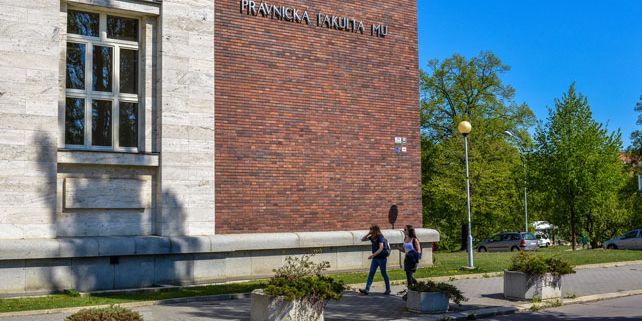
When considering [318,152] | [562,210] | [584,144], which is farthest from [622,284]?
A: [562,210]

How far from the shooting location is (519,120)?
51.1m

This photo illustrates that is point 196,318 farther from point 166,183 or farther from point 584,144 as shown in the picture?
point 584,144

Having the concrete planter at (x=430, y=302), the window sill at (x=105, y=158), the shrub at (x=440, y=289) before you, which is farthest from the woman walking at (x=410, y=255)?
the window sill at (x=105, y=158)

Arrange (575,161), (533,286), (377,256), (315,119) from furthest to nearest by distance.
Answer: (575,161), (315,119), (377,256), (533,286)

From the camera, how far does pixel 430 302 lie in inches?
487

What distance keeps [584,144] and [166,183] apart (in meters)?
26.5

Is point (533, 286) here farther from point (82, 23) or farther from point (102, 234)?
point (82, 23)

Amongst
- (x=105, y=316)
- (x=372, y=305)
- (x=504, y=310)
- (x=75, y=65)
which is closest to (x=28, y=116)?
(x=75, y=65)

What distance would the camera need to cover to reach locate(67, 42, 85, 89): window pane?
52.7ft

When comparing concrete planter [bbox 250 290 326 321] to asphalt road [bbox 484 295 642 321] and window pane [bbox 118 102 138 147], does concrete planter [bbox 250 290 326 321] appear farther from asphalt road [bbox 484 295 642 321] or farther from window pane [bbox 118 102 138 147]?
window pane [bbox 118 102 138 147]


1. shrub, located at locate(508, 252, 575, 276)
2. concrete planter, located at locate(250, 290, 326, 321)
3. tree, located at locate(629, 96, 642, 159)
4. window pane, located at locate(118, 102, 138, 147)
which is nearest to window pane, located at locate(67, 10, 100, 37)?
window pane, located at locate(118, 102, 138, 147)

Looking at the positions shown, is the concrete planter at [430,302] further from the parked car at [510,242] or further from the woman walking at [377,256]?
the parked car at [510,242]

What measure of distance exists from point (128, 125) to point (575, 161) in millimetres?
26344

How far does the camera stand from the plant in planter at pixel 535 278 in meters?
14.1
